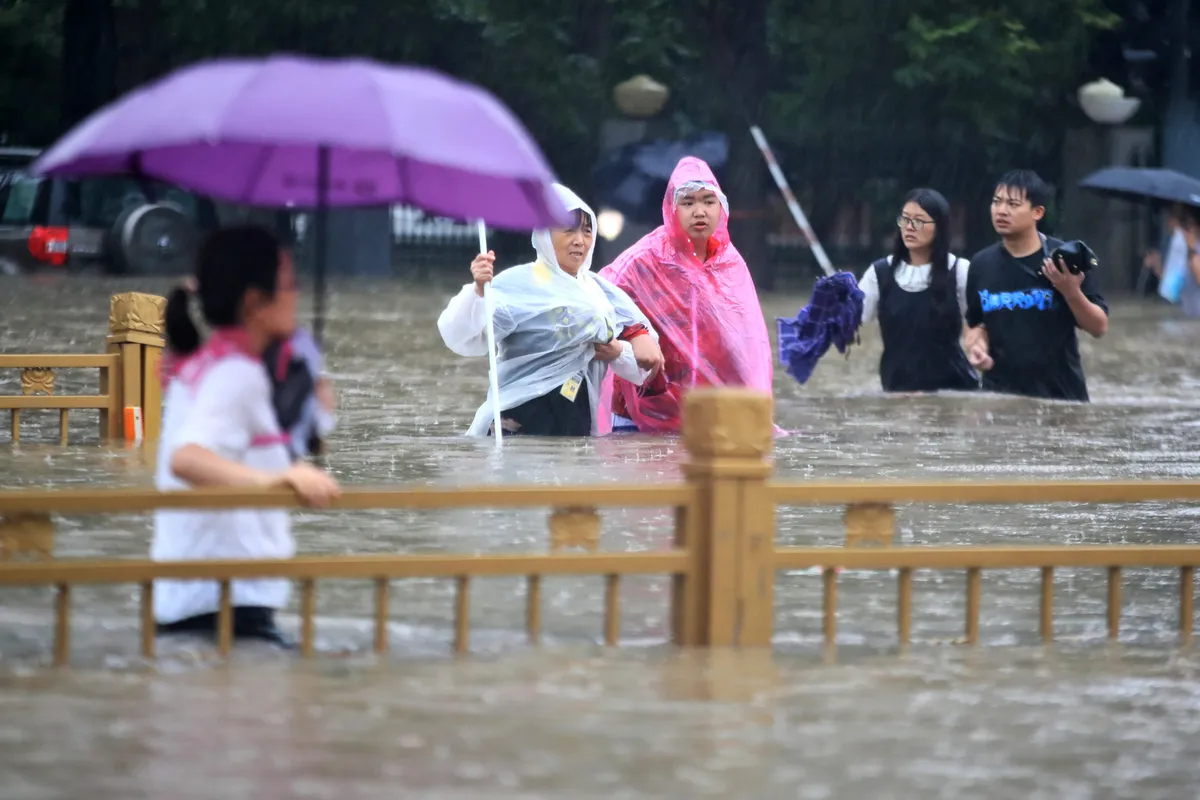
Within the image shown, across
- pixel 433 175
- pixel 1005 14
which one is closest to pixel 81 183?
pixel 1005 14

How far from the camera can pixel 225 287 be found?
609 cm

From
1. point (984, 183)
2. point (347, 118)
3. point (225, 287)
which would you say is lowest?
point (225, 287)

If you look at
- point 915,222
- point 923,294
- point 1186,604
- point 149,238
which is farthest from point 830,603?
point 149,238

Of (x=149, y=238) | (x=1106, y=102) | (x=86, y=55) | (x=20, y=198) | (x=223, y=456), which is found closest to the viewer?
(x=223, y=456)

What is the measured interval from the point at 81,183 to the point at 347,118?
2707cm

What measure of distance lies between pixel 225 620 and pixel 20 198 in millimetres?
26856

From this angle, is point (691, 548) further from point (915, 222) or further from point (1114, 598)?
point (915, 222)

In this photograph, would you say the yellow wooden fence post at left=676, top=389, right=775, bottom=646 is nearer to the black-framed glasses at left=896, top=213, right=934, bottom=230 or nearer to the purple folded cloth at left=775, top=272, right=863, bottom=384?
the purple folded cloth at left=775, top=272, right=863, bottom=384

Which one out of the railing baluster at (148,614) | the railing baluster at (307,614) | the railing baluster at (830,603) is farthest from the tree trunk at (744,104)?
the railing baluster at (148,614)

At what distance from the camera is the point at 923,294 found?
1445 centimetres

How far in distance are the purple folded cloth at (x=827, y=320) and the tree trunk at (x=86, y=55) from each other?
2167 cm

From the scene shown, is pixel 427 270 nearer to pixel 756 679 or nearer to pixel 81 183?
pixel 81 183

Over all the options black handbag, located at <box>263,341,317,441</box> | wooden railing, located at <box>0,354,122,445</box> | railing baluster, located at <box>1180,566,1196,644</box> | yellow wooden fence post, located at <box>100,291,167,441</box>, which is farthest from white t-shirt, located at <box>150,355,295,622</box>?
yellow wooden fence post, located at <box>100,291,167,441</box>

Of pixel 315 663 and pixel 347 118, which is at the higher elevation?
pixel 347 118
